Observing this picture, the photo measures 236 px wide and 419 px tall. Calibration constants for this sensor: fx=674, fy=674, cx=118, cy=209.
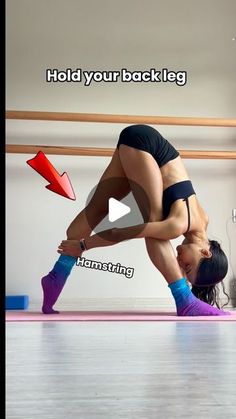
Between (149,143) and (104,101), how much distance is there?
107 cm

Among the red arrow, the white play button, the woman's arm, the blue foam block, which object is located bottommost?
the blue foam block

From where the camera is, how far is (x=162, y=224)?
6.16ft

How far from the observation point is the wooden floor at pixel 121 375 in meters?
0.46

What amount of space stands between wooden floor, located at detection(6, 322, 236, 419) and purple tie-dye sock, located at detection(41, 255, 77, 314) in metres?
0.69

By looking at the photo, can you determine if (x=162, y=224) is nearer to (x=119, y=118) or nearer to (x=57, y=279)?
(x=57, y=279)

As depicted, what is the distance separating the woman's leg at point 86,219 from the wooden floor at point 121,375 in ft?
2.32

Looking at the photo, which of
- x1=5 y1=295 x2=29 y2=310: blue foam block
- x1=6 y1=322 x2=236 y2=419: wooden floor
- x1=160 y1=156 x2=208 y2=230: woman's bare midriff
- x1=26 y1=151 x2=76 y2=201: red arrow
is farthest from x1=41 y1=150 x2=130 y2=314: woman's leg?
x1=26 y1=151 x2=76 y2=201: red arrow

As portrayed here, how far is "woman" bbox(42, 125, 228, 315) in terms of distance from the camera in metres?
1.88

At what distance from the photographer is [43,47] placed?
3.00 metres

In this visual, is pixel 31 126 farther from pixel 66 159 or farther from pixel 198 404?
pixel 198 404

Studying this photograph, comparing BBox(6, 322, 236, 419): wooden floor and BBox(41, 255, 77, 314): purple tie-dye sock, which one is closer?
BBox(6, 322, 236, 419): wooden floor

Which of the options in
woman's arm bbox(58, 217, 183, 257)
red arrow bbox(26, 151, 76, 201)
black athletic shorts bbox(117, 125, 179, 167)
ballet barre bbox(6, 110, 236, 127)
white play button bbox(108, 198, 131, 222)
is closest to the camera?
woman's arm bbox(58, 217, 183, 257)

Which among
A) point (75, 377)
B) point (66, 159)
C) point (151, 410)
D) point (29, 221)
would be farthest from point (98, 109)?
point (151, 410)

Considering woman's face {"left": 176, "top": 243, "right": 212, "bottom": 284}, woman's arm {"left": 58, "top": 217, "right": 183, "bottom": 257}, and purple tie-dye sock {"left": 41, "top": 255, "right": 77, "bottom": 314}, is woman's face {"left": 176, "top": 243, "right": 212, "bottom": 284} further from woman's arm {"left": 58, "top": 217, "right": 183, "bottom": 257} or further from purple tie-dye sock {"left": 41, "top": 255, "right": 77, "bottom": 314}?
purple tie-dye sock {"left": 41, "top": 255, "right": 77, "bottom": 314}
